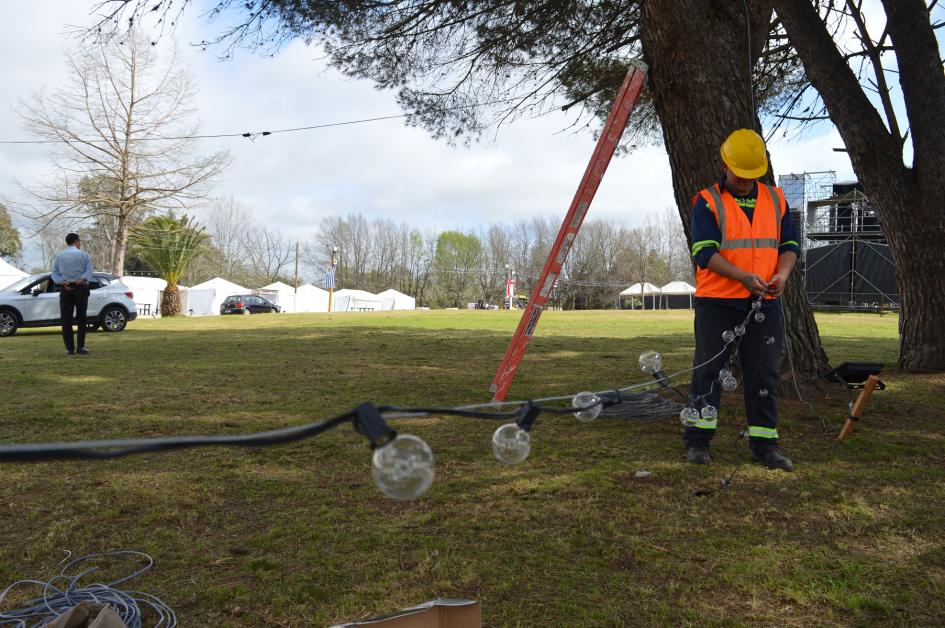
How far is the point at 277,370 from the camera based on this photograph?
798cm

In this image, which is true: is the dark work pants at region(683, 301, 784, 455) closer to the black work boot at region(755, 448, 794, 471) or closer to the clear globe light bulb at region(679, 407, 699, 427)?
the black work boot at region(755, 448, 794, 471)

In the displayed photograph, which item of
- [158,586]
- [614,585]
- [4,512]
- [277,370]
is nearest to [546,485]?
[614,585]

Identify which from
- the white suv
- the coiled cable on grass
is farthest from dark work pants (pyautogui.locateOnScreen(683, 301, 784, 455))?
the white suv

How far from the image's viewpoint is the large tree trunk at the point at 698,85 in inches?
190

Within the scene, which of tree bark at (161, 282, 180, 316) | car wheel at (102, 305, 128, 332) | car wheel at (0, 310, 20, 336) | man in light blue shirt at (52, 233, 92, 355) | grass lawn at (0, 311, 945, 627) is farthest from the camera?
tree bark at (161, 282, 180, 316)

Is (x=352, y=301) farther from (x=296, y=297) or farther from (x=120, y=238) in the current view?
(x=120, y=238)

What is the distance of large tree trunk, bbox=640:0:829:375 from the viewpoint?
A: 482cm

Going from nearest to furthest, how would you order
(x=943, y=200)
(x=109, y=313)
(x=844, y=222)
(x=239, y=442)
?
(x=239, y=442) < (x=943, y=200) < (x=109, y=313) < (x=844, y=222)

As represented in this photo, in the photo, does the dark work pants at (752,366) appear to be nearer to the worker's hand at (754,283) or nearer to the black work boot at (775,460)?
the black work boot at (775,460)

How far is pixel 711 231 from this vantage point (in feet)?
11.9

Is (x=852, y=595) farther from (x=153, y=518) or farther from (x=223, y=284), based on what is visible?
(x=223, y=284)

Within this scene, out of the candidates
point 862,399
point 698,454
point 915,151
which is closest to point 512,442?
point 698,454

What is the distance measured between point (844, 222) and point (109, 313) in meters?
36.5

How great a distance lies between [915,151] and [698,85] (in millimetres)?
3264
